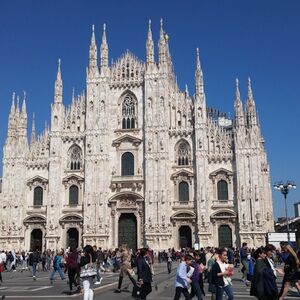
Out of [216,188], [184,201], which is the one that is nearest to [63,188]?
[184,201]

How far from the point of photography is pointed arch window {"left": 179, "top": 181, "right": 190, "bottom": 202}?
47.1 metres

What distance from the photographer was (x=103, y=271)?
3122cm

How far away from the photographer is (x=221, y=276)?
1168 cm

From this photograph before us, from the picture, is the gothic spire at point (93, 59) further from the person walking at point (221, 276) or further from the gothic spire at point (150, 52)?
the person walking at point (221, 276)

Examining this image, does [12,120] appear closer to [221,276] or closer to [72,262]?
[72,262]

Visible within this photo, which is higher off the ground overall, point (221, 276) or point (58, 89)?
point (58, 89)

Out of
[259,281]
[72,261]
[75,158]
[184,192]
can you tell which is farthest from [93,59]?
[259,281]

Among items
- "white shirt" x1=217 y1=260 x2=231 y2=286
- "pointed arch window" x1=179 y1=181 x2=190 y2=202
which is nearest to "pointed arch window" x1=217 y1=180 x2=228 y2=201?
"pointed arch window" x1=179 y1=181 x2=190 y2=202

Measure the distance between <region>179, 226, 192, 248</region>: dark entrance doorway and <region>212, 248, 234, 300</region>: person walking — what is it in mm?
35019

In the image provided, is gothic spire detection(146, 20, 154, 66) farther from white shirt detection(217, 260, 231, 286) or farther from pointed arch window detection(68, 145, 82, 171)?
white shirt detection(217, 260, 231, 286)

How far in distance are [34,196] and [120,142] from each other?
10596 mm

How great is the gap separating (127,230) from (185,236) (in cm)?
583

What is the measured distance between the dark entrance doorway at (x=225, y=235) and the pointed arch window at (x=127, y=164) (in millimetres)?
10555

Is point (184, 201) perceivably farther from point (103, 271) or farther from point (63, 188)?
point (103, 271)
